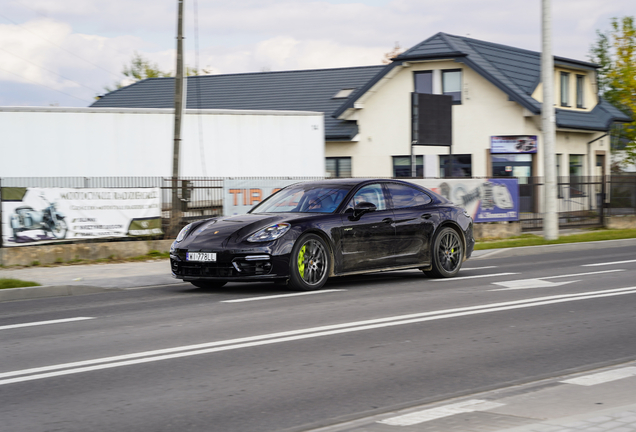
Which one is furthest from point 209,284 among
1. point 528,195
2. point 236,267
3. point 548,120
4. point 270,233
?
point 528,195

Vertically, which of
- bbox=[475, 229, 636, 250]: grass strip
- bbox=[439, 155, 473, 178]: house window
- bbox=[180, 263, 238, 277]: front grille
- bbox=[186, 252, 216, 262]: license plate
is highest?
bbox=[439, 155, 473, 178]: house window

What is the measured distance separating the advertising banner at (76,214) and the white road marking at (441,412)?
1209 centimetres

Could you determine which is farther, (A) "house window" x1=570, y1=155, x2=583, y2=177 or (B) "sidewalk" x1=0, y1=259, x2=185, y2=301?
(A) "house window" x1=570, y1=155, x2=583, y2=177

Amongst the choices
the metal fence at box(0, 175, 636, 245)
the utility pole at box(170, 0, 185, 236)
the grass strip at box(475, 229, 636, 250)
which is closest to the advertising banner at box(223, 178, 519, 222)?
the metal fence at box(0, 175, 636, 245)

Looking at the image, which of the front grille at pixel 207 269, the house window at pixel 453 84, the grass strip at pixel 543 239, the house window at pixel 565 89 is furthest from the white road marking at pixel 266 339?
the house window at pixel 565 89

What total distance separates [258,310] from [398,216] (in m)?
3.25

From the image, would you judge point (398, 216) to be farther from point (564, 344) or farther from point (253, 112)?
point (253, 112)

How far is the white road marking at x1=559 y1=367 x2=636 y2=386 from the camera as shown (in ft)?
17.4

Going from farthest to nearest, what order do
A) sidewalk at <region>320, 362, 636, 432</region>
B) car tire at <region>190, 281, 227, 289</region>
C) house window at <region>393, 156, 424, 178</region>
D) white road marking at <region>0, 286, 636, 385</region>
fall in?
house window at <region>393, 156, 424, 178</region> < car tire at <region>190, 281, 227, 289</region> < white road marking at <region>0, 286, 636, 385</region> < sidewalk at <region>320, 362, 636, 432</region>

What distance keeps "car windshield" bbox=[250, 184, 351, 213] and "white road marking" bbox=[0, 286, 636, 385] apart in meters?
2.70

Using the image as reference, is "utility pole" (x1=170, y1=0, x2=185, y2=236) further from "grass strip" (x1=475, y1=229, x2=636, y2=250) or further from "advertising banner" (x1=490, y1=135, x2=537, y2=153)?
"advertising banner" (x1=490, y1=135, x2=537, y2=153)

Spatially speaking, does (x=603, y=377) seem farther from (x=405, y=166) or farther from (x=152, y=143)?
(x=405, y=166)

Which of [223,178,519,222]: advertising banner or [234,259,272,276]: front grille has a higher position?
[223,178,519,222]: advertising banner

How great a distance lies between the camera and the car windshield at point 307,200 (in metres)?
10.5
